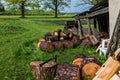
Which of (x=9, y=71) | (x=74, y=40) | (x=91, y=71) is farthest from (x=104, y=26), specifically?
(x=91, y=71)

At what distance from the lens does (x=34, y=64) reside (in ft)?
31.0

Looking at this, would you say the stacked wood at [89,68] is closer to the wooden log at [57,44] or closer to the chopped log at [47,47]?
the chopped log at [47,47]

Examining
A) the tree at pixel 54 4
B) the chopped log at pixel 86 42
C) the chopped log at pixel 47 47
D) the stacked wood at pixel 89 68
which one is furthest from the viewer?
the tree at pixel 54 4

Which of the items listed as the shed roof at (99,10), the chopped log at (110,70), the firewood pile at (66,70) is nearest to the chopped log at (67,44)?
the shed roof at (99,10)

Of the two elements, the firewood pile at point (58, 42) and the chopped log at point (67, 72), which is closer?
the chopped log at point (67, 72)

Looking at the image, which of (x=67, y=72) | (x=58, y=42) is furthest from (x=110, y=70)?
(x=58, y=42)

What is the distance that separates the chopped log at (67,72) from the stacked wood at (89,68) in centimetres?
35

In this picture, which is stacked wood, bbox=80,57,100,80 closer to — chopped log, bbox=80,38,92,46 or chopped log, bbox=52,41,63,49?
chopped log, bbox=52,41,63,49

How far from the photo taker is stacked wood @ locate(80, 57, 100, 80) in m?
8.66

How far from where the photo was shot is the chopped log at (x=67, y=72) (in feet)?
27.3

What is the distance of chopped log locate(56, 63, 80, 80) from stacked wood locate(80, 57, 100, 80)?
350 millimetres

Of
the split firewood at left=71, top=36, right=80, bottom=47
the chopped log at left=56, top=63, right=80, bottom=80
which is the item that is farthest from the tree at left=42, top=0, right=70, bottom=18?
the chopped log at left=56, top=63, right=80, bottom=80

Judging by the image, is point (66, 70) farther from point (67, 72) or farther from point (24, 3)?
point (24, 3)

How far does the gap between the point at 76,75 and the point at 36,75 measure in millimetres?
1557
